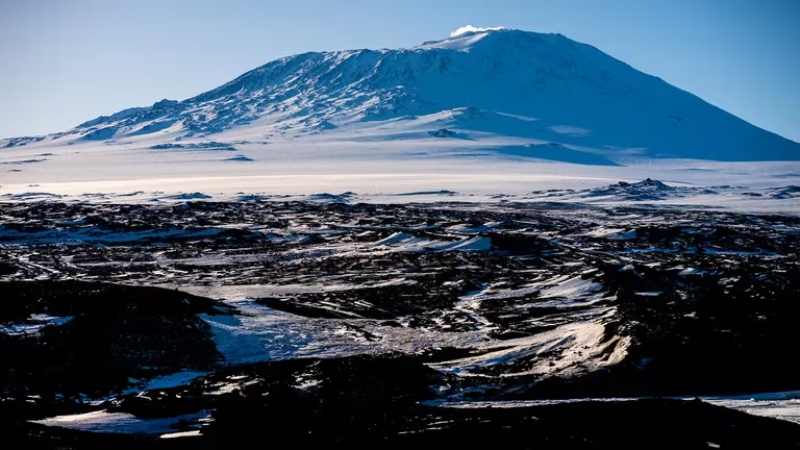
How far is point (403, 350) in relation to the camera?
75.7 ft

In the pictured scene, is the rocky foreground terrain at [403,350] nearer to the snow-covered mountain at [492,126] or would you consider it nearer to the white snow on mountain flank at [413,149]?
the white snow on mountain flank at [413,149]

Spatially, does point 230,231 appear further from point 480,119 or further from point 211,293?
point 480,119

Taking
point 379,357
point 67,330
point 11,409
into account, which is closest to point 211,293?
point 67,330

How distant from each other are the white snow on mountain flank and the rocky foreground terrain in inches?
2160

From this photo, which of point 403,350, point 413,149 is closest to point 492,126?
point 413,149

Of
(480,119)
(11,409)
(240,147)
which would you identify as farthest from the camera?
(480,119)

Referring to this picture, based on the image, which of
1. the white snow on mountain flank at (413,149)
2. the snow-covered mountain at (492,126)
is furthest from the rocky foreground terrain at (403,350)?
the snow-covered mountain at (492,126)

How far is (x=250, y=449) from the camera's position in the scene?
14719 millimetres

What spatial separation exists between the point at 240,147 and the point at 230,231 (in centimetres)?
10731

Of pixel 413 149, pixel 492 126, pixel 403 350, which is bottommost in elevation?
pixel 403 350

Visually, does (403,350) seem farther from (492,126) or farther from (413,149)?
(492,126)

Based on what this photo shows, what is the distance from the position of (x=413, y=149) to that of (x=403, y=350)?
5151 inches

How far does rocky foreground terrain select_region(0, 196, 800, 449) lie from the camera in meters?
15.4

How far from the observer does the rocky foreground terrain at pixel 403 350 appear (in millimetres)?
15367
